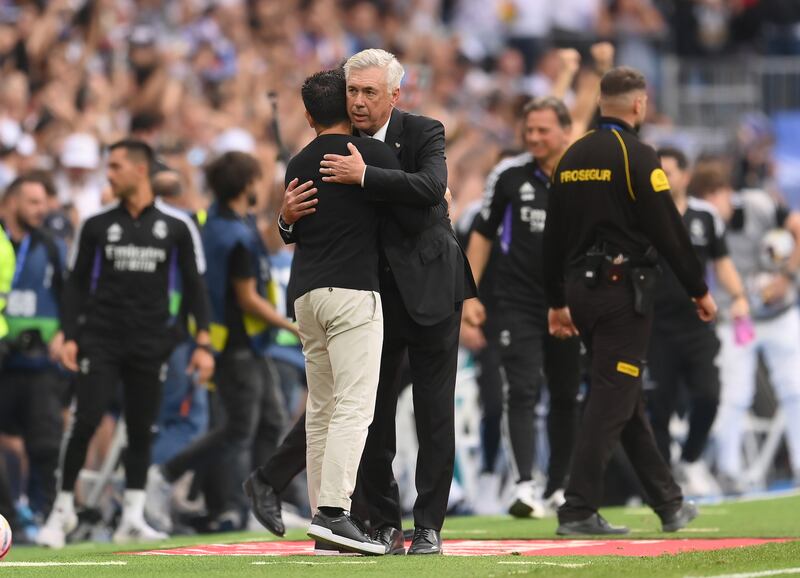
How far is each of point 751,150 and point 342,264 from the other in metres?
13.8

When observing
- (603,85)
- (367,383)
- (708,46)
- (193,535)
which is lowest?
(193,535)

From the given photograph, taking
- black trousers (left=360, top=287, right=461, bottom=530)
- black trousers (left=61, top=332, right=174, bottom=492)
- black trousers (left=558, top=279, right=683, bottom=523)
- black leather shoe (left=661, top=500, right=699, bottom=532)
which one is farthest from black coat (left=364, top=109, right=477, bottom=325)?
black trousers (left=61, top=332, right=174, bottom=492)

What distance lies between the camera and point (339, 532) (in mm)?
8312

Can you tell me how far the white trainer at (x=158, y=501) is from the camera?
12688mm

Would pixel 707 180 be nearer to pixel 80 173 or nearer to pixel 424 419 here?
pixel 80 173

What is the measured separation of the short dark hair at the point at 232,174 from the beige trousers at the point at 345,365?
14.0 feet

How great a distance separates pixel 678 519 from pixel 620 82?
94.8 inches

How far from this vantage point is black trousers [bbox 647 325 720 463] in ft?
45.9

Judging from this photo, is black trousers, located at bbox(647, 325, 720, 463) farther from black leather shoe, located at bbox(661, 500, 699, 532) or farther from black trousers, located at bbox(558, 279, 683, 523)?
black trousers, located at bbox(558, 279, 683, 523)

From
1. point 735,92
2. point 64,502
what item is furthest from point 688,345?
point 735,92

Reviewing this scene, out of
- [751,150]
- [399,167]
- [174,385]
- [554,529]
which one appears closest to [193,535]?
[174,385]

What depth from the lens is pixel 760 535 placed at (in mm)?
10219

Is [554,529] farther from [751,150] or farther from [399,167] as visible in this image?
[751,150]

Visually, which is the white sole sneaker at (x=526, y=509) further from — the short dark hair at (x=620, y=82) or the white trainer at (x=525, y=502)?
the short dark hair at (x=620, y=82)
